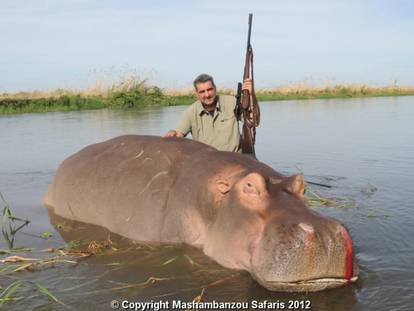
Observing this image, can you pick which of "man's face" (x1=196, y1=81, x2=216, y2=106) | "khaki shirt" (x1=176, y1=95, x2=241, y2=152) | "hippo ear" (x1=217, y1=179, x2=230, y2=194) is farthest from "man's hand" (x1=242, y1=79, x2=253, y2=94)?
"hippo ear" (x1=217, y1=179, x2=230, y2=194)

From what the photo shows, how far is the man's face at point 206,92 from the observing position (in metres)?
6.49

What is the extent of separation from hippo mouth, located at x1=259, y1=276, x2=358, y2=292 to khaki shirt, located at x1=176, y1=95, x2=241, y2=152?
11.1 feet

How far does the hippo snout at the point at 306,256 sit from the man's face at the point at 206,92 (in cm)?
332

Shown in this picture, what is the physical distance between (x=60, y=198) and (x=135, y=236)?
62.6 inches

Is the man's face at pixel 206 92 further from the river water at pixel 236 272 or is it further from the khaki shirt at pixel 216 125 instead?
the river water at pixel 236 272

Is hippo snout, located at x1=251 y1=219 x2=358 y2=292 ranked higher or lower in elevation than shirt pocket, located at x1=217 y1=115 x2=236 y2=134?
lower

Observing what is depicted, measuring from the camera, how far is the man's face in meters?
6.49

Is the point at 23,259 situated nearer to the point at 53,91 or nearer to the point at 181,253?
the point at 181,253

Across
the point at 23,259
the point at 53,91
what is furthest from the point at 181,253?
the point at 53,91

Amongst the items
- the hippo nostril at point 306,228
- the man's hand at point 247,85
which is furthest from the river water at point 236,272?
the man's hand at point 247,85

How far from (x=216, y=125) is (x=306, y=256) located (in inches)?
145

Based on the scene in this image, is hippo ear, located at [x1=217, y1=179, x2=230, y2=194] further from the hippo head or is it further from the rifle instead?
the rifle

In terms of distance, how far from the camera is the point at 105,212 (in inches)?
211

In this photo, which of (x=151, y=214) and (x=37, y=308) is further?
(x=151, y=214)
